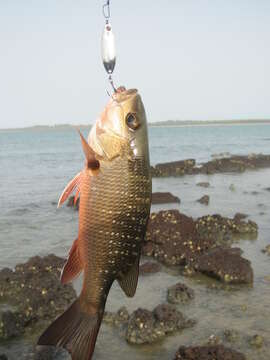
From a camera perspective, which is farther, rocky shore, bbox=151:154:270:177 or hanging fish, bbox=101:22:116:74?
rocky shore, bbox=151:154:270:177

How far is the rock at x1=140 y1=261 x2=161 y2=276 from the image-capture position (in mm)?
A: 11188

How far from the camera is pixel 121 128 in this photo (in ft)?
10.9

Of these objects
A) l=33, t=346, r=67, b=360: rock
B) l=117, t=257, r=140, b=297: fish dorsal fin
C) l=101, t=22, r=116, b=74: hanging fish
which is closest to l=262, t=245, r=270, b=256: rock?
l=33, t=346, r=67, b=360: rock

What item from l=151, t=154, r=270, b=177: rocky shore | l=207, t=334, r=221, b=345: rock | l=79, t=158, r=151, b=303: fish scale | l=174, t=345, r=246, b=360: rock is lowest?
l=151, t=154, r=270, b=177: rocky shore

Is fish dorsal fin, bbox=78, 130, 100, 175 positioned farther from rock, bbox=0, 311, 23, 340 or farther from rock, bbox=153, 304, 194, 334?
rock, bbox=0, 311, 23, 340

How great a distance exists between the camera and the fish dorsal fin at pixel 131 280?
353cm

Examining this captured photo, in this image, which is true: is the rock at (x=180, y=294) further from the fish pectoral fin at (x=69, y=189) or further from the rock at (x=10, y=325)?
the fish pectoral fin at (x=69, y=189)

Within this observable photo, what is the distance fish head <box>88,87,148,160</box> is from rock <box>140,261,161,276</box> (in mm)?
8238

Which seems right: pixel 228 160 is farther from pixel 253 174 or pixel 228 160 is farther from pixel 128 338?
pixel 128 338

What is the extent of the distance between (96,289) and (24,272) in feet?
25.0

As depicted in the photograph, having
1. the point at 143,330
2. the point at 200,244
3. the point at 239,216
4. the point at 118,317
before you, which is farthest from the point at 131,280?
the point at 239,216

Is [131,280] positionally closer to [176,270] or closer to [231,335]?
[231,335]

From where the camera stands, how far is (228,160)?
37.8 metres

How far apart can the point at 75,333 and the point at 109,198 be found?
3.68 ft
